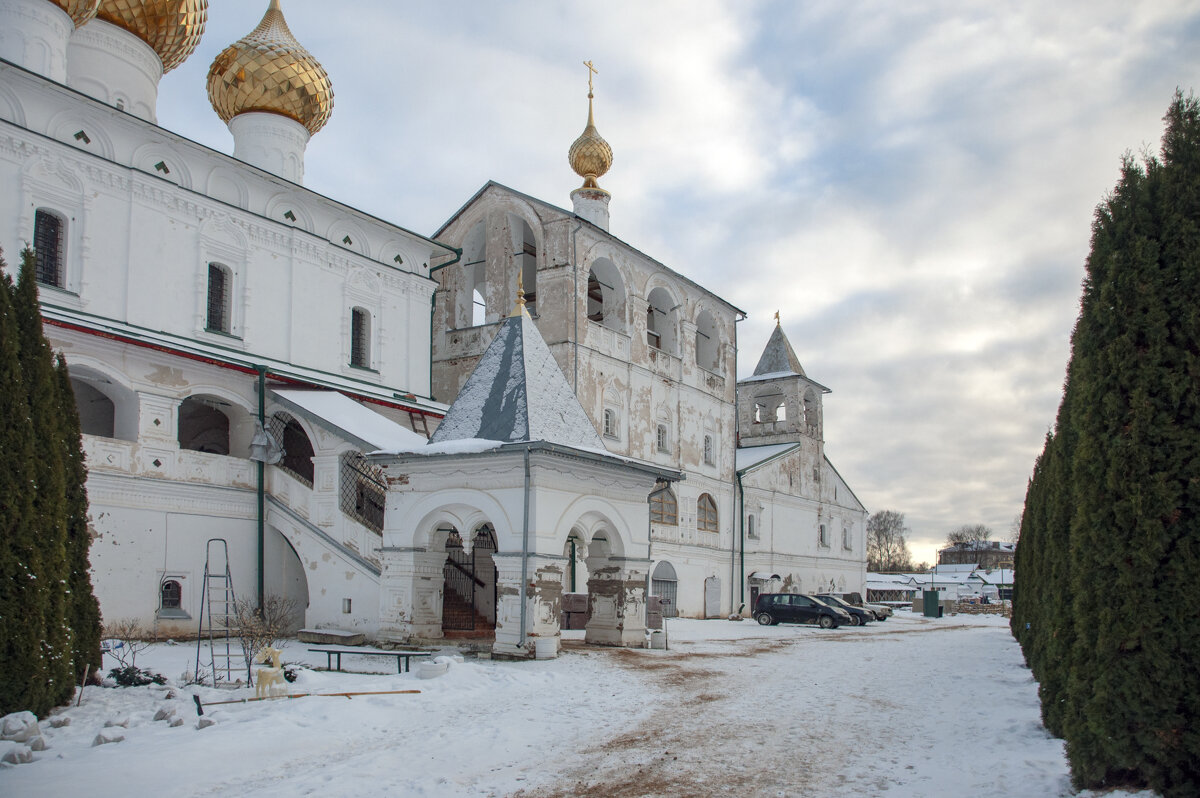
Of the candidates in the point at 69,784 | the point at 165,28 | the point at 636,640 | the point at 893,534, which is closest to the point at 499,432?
the point at 636,640

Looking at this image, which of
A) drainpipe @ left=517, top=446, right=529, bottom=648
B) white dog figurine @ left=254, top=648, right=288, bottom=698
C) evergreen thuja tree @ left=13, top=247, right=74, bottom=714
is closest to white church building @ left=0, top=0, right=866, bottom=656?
drainpipe @ left=517, top=446, right=529, bottom=648

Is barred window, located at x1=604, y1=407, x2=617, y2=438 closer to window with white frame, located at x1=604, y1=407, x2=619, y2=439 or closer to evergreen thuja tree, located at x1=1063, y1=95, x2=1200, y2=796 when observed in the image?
window with white frame, located at x1=604, y1=407, x2=619, y2=439

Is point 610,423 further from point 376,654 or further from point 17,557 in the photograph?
point 17,557

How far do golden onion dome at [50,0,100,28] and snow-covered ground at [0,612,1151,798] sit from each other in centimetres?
1277

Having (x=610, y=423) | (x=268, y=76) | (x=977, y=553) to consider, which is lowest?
(x=977, y=553)

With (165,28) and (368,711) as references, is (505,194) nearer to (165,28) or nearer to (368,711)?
(165,28)

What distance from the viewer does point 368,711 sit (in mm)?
9156

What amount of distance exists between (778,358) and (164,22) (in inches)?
1002

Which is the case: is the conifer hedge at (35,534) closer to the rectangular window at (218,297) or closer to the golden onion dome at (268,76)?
the rectangular window at (218,297)

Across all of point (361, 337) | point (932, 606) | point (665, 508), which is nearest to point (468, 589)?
point (361, 337)

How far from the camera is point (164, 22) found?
818 inches

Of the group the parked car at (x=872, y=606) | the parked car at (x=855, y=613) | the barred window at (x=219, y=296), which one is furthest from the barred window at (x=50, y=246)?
the parked car at (x=872, y=606)

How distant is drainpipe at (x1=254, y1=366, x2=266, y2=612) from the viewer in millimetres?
17766

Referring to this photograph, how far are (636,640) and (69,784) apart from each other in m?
10.4
